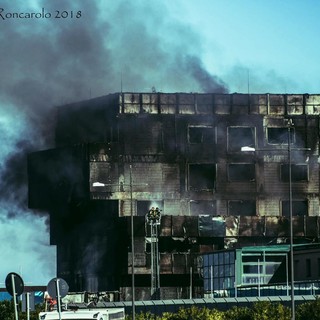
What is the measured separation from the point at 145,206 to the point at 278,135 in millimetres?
22112

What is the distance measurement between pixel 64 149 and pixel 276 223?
103ft

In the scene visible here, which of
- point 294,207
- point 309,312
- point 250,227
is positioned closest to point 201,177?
point 250,227

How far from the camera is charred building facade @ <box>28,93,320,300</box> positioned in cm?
16862

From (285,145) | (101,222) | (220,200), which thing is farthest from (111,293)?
(285,145)

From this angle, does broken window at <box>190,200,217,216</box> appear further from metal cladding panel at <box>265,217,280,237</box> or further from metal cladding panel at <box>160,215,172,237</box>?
metal cladding panel at <box>265,217,280,237</box>

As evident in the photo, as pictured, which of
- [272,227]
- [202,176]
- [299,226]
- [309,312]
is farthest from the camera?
[202,176]

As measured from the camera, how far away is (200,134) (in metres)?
177

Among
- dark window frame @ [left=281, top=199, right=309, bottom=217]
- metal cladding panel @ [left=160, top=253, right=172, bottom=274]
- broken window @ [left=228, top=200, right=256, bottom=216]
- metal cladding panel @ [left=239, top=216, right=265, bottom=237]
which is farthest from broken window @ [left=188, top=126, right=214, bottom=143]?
metal cladding panel @ [left=160, top=253, right=172, bottom=274]

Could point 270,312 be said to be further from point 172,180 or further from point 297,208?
point 297,208

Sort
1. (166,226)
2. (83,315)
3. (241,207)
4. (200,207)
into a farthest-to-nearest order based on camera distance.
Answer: (241,207) → (200,207) → (166,226) → (83,315)

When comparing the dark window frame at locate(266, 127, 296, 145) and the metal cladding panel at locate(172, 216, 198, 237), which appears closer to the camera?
the metal cladding panel at locate(172, 216, 198, 237)

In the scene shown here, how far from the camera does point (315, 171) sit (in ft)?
588

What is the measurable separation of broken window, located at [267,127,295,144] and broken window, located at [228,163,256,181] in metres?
4.72

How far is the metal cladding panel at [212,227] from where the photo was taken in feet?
557
